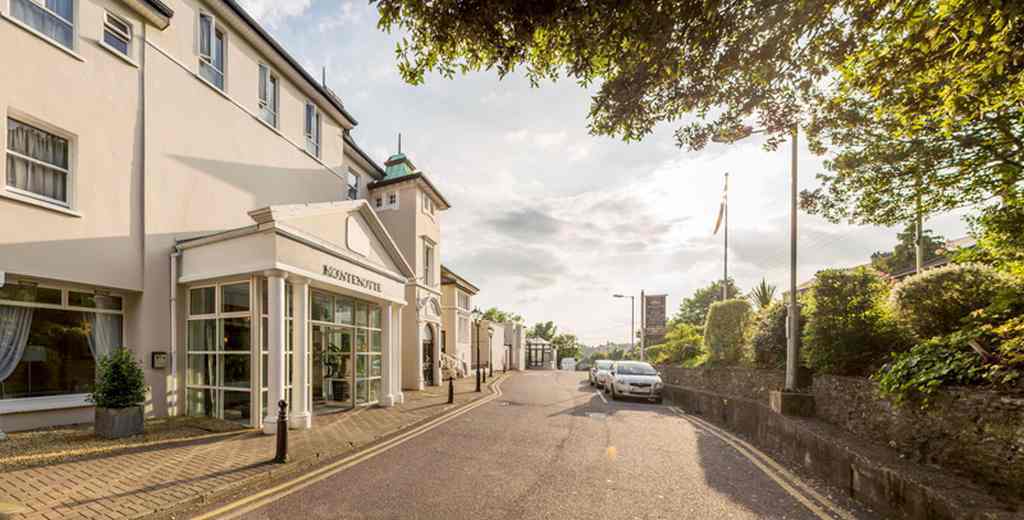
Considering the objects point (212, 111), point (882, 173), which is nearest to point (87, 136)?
point (212, 111)

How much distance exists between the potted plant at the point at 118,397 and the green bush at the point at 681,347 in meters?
20.0

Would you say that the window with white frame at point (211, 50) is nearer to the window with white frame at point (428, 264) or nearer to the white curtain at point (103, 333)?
the white curtain at point (103, 333)

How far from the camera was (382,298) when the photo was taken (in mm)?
13828

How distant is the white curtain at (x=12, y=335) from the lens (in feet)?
27.6

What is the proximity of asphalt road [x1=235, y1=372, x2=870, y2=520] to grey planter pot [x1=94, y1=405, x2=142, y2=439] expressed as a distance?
4.70 meters

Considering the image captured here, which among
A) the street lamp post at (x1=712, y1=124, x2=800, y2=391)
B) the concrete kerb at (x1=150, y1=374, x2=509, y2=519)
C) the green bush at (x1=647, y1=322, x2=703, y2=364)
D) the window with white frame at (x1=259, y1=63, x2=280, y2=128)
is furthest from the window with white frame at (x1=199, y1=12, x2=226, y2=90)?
the green bush at (x1=647, y1=322, x2=703, y2=364)

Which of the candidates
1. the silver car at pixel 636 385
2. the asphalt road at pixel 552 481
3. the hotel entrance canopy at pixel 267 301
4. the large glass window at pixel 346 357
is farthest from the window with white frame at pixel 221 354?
the silver car at pixel 636 385

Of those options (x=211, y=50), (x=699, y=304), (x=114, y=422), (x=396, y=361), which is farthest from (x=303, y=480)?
(x=699, y=304)

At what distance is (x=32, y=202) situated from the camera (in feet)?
28.0

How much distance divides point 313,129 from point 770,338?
16.8 m

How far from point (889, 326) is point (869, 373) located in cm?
99

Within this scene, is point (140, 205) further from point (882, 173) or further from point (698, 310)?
point (698, 310)

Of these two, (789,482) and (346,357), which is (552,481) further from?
(346,357)

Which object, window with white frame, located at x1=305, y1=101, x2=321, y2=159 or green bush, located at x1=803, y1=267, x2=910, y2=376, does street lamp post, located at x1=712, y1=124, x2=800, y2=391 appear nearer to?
green bush, located at x1=803, y1=267, x2=910, y2=376
